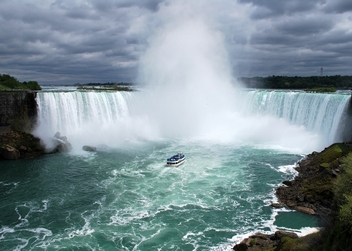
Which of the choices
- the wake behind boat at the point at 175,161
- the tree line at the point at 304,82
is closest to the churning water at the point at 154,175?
the wake behind boat at the point at 175,161

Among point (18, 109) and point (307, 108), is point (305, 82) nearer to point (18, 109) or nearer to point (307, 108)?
point (307, 108)

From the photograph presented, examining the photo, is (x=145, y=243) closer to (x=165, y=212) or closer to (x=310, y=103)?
(x=165, y=212)

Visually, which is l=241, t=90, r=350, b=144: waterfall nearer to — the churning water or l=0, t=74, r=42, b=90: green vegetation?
the churning water

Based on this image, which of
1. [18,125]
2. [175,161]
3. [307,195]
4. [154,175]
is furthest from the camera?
[18,125]

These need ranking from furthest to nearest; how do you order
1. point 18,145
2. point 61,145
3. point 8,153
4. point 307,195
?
1. point 61,145
2. point 18,145
3. point 8,153
4. point 307,195

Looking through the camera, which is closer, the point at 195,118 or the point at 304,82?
the point at 195,118

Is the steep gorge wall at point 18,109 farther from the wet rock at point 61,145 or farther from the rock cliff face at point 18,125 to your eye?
the wet rock at point 61,145

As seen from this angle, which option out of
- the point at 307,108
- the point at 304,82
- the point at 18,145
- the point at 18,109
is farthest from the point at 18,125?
the point at 304,82

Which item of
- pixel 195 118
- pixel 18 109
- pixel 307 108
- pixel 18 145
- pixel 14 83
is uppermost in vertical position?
pixel 14 83
